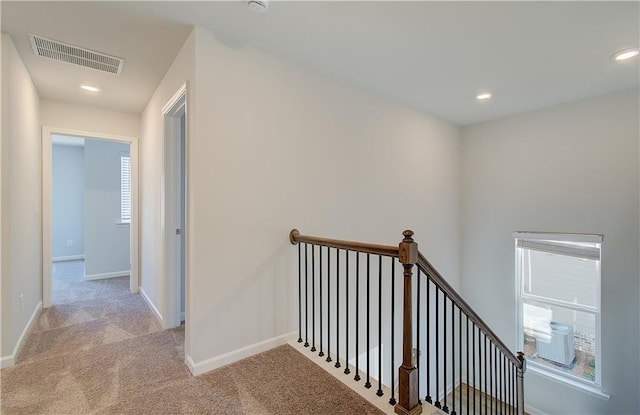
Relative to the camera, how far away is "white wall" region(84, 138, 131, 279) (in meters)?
4.94

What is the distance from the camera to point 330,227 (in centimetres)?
295

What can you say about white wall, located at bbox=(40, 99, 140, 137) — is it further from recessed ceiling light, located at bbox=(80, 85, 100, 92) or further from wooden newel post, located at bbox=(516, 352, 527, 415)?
wooden newel post, located at bbox=(516, 352, 527, 415)

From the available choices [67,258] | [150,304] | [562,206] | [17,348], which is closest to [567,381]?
[562,206]

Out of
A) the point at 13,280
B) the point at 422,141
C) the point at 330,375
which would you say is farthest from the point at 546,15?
the point at 13,280

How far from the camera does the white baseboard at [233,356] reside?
209cm

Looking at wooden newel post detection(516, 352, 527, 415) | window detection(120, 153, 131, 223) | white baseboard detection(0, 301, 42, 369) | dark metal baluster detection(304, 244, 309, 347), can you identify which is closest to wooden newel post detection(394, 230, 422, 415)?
dark metal baluster detection(304, 244, 309, 347)

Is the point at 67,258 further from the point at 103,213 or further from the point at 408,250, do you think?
the point at 408,250

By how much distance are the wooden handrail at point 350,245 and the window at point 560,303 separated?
3362mm

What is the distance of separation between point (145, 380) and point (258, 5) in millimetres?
2596

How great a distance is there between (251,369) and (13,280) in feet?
6.34

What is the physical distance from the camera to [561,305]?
154 inches

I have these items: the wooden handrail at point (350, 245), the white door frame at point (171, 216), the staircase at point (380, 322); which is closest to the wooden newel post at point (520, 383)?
the staircase at point (380, 322)

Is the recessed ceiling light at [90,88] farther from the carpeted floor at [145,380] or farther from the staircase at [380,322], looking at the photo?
the staircase at [380,322]

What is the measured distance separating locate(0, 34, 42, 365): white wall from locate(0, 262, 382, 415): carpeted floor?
1.08ft
